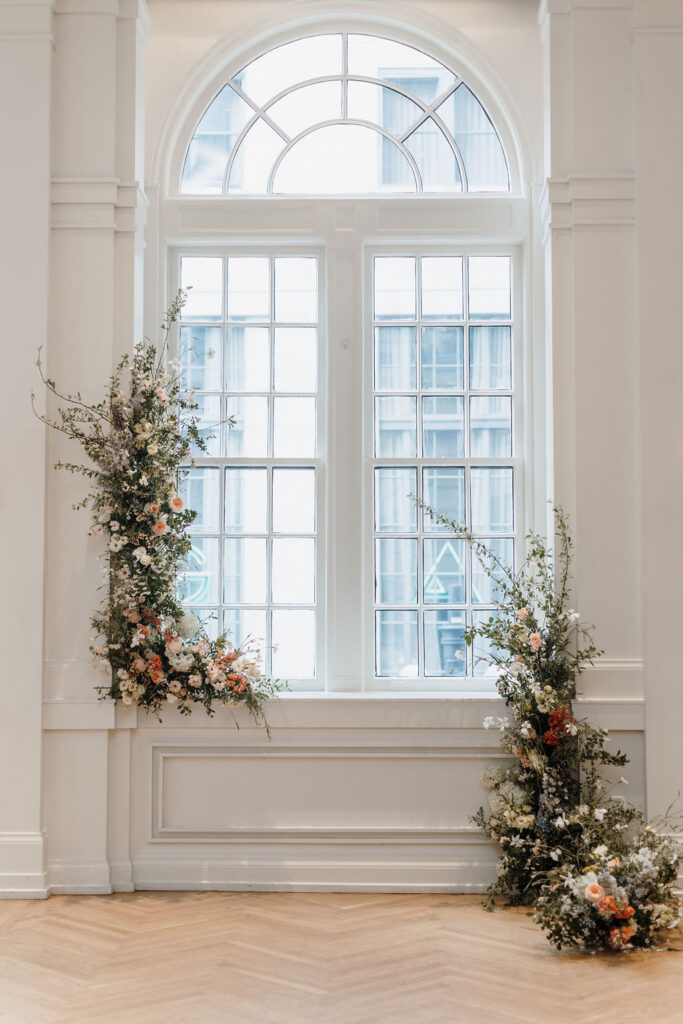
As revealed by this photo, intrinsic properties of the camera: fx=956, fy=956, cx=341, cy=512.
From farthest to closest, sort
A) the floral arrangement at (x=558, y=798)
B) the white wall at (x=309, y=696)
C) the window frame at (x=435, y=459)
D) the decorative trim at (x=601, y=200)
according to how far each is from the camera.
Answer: the window frame at (x=435, y=459) → the decorative trim at (x=601, y=200) → the white wall at (x=309, y=696) → the floral arrangement at (x=558, y=798)

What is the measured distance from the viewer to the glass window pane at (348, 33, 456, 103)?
5.08 metres

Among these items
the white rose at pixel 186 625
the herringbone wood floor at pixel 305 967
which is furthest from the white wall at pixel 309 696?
the white rose at pixel 186 625

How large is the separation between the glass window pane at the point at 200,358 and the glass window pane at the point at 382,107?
139 cm

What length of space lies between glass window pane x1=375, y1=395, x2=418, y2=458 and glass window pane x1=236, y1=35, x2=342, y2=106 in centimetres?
175

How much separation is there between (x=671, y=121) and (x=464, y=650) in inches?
108

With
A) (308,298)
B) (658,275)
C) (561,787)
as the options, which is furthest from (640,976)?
(308,298)

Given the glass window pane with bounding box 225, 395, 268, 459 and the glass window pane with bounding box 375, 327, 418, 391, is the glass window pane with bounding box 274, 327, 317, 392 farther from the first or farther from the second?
the glass window pane with bounding box 375, 327, 418, 391

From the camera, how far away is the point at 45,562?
4.48 meters

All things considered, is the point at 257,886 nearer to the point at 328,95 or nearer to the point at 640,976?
the point at 640,976

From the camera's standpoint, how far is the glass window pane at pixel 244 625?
4949 millimetres

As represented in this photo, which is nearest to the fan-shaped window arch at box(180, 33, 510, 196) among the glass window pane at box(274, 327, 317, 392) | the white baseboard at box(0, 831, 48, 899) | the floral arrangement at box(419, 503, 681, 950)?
the glass window pane at box(274, 327, 317, 392)

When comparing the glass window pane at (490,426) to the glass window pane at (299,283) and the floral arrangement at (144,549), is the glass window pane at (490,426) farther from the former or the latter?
the floral arrangement at (144,549)

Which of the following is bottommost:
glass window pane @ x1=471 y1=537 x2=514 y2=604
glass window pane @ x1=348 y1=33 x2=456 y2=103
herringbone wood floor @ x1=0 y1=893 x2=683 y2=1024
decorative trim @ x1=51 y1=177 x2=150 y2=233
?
herringbone wood floor @ x1=0 y1=893 x2=683 y2=1024

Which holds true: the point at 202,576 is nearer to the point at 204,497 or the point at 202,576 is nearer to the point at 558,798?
the point at 204,497
